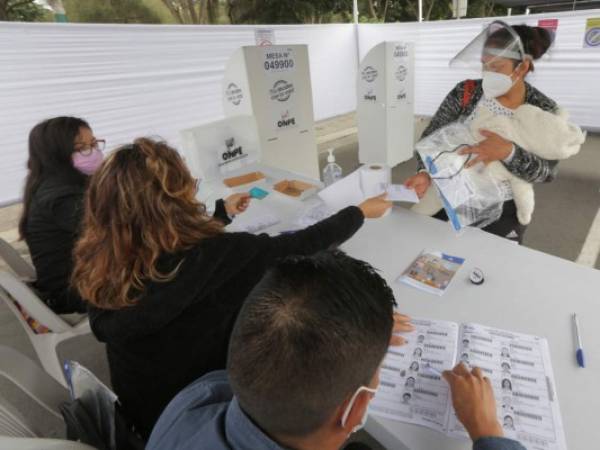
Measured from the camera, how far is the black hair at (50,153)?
1642 mm

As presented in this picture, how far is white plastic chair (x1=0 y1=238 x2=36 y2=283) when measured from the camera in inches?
67.4

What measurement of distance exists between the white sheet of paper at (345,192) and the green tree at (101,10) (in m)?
12.8

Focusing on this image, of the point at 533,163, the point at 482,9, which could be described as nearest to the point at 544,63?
the point at 533,163

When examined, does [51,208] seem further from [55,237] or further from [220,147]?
[220,147]

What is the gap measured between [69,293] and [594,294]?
77.2 inches

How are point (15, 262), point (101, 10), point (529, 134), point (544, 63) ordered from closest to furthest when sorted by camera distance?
1. point (529, 134)
2. point (15, 262)
3. point (544, 63)
4. point (101, 10)

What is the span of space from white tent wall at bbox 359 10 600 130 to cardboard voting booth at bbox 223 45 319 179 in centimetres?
267

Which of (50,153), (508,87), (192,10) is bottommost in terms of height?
(50,153)

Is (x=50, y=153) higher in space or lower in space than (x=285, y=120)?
higher

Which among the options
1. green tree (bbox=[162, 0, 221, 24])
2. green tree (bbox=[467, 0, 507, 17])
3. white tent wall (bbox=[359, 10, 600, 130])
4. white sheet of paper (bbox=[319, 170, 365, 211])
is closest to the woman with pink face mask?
white sheet of paper (bbox=[319, 170, 365, 211])

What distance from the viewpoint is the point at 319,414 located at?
0.50 metres

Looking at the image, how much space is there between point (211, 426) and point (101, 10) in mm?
14020

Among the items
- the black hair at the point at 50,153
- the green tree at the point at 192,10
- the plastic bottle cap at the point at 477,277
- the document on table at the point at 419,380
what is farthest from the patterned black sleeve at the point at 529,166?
the green tree at the point at 192,10

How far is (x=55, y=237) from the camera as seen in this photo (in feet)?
5.44
